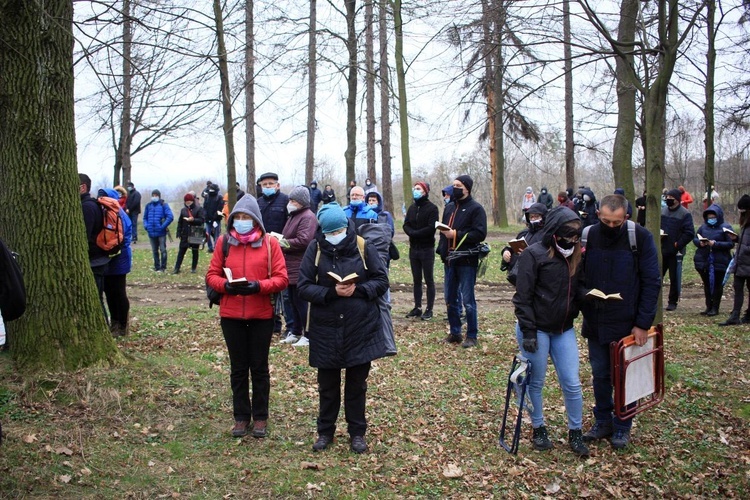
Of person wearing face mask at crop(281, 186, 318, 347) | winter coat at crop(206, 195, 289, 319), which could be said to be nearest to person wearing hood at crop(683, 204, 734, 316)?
person wearing face mask at crop(281, 186, 318, 347)

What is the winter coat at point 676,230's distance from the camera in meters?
11.1

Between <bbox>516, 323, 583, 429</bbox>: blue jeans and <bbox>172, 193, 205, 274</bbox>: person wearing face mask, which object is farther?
<bbox>172, 193, 205, 274</bbox>: person wearing face mask

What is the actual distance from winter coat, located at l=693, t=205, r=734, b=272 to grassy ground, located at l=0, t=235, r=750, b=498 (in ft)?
11.8

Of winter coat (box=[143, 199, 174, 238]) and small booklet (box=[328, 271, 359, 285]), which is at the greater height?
winter coat (box=[143, 199, 174, 238])

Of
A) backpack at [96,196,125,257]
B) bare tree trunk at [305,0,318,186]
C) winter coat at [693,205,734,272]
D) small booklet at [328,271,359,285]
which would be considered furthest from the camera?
bare tree trunk at [305,0,318,186]

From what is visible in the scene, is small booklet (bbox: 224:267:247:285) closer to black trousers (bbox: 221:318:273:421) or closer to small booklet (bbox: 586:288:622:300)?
black trousers (bbox: 221:318:273:421)

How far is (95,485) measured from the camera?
14.9 ft

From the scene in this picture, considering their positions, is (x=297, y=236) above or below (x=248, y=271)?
above

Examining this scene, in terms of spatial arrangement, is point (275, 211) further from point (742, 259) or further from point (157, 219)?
point (157, 219)

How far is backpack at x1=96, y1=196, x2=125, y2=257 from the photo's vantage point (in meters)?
7.77

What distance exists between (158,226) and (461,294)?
912 centimetres

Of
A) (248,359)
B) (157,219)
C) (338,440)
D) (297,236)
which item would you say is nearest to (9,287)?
(248,359)

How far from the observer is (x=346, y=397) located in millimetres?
5250

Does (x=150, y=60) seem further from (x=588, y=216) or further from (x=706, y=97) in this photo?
(x=706, y=97)
